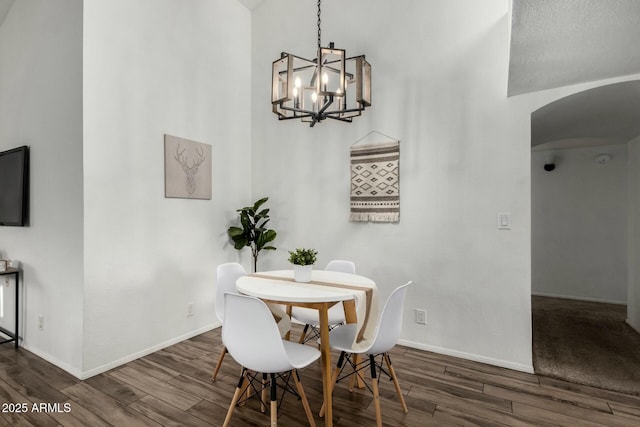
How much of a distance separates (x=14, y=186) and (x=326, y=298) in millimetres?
3136

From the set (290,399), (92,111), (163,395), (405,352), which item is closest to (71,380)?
(163,395)

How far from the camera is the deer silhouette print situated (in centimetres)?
320

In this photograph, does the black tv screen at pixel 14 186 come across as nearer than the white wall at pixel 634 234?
Yes

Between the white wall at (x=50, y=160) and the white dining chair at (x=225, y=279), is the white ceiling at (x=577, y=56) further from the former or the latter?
the white dining chair at (x=225, y=279)

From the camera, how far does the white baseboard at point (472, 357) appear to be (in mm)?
2637

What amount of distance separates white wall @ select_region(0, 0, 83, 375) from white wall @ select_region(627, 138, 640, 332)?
17.0 ft

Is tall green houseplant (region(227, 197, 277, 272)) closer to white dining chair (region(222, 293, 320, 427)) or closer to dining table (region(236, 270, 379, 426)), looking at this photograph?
dining table (region(236, 270, 379, 426))

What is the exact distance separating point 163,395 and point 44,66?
2.86 m

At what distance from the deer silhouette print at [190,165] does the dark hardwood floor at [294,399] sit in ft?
5.29

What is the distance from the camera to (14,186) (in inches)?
120

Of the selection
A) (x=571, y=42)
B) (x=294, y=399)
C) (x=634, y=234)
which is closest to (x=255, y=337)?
(x=294, y=399)

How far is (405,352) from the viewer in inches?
118

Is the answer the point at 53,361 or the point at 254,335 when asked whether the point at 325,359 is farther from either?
the point at 53,361

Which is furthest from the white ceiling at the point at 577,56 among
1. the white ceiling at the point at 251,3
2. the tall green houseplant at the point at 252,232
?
the tall green houseplant at the point at 252,232
